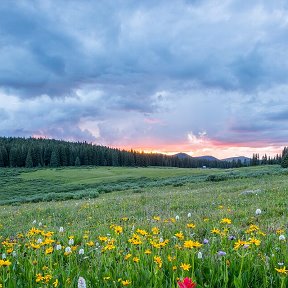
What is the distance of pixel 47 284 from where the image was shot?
123 inches

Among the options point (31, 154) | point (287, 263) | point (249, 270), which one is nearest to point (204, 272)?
point (249, 270)

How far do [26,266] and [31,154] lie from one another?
154 meters

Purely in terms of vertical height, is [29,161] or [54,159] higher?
[54,159]

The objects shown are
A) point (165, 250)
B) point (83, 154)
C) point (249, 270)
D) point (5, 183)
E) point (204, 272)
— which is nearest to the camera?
point (249, 270)

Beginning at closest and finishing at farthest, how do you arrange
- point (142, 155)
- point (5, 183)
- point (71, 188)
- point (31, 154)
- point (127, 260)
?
point (127, 260) → point (71, 188) → point (5, 183) → point (31, 154) → point (142, 155)

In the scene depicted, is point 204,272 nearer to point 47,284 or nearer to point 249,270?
point 249,270

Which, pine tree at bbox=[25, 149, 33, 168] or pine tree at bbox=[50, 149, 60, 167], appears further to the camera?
pine tree at bbox=[50, 149, 60, 167]

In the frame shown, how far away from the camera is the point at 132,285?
312 centimetres

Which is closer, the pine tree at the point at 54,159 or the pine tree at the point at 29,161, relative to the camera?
the pine tree at the point at 29,161

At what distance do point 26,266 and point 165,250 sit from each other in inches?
72.8

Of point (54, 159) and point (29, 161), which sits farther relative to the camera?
point (54, 159)

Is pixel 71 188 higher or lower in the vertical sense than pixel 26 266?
lower

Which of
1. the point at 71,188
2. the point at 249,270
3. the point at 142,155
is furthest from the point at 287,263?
the point at 142,155

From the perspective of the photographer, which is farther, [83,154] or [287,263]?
[83,154]
